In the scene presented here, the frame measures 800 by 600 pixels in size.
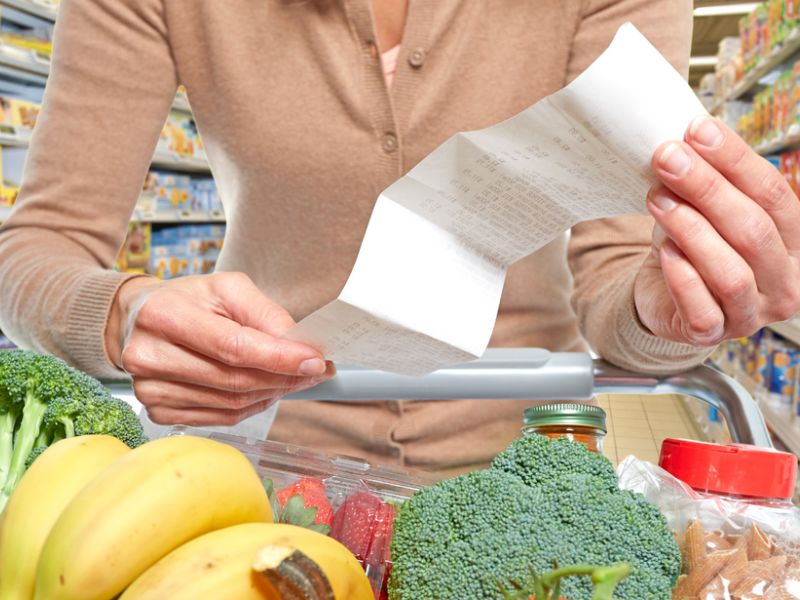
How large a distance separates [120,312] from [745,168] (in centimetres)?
74

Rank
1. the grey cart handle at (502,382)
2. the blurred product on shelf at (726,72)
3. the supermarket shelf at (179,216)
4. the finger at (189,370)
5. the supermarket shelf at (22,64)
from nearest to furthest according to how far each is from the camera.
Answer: the finger at (189,370)
the grey cart handle at (502,382)
the supermarket shelf at (22,64)
the supermarket shelf at (179,216)
the blurred product on shelf at (726,72)

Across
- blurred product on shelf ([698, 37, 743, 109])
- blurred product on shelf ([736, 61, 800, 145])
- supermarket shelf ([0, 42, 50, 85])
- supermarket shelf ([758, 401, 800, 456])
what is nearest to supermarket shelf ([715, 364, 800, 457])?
supermarket shelf ([758, 401, 800, 456])

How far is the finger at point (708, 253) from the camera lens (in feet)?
2.20

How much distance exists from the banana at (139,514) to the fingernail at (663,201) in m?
0.42

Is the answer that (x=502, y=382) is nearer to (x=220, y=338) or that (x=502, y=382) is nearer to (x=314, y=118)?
(x=220, y=338)

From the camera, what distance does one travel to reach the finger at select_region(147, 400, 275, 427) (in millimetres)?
883

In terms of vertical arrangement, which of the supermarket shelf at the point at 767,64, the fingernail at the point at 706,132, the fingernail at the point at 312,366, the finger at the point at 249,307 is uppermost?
the supermarket shelf at the point at 767,64

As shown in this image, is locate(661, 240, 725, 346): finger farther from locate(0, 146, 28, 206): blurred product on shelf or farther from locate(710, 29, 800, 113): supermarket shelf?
locate(710, 29, 800, 113): supermarket shelf

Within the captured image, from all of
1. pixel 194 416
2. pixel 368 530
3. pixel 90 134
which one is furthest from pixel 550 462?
pixel 90 134

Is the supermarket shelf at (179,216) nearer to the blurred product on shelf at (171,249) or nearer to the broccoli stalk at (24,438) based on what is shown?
the blurred product on shelf at (171,249)

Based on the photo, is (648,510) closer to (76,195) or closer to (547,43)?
(547,43)

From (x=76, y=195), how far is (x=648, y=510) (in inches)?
41.1

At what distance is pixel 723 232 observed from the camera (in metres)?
0.68

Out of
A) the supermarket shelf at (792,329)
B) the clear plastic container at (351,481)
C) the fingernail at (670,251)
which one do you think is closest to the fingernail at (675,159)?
the fingernail at (670,251)
